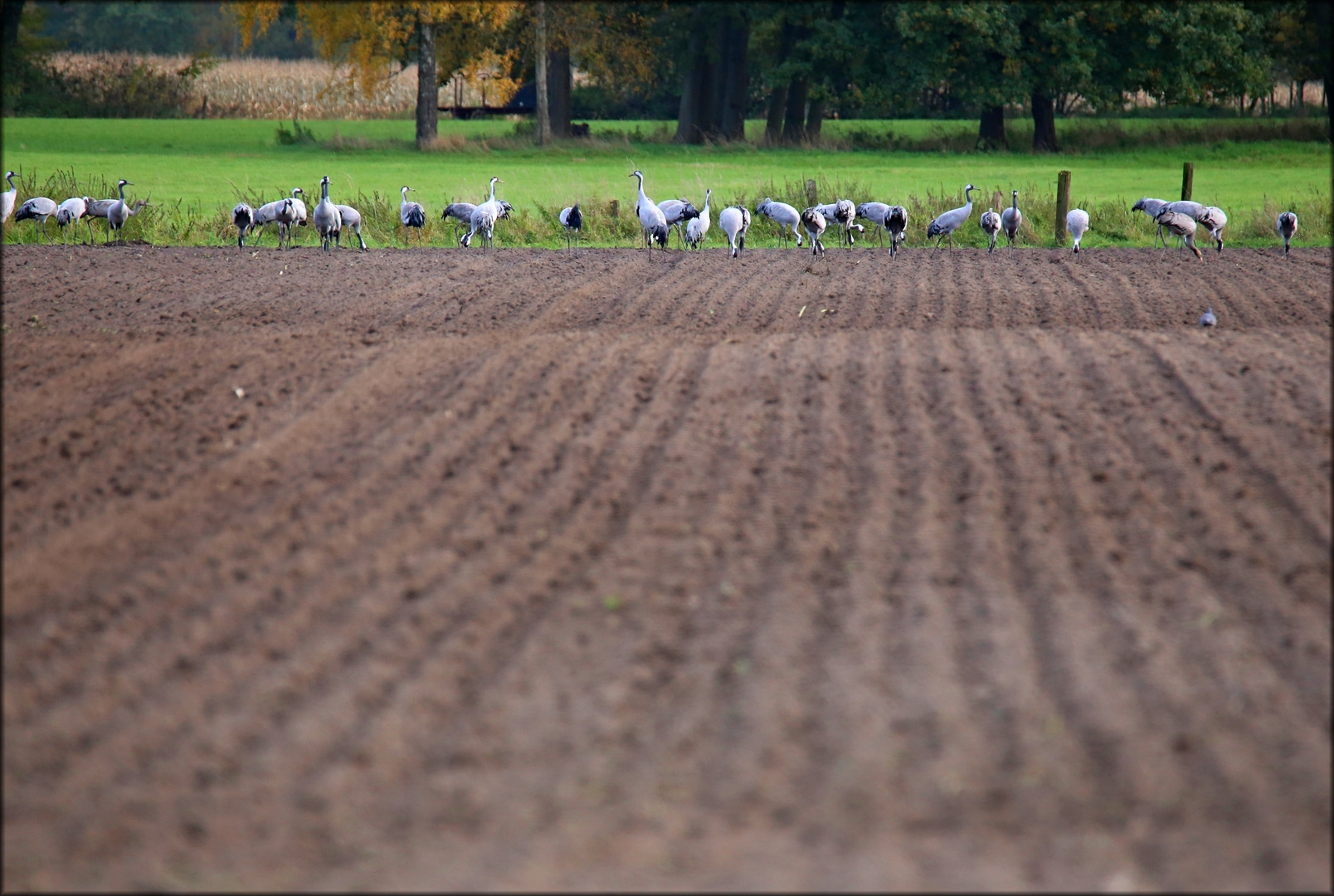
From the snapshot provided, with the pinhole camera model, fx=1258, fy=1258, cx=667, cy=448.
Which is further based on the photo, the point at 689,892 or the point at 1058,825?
the point at 1058,825

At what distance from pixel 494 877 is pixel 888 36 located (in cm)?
4205

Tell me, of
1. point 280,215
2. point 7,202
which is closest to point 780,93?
point 280,215

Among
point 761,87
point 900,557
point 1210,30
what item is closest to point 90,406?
point 900,557

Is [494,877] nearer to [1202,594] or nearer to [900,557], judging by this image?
[900,557]

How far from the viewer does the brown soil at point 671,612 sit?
13.4 feet

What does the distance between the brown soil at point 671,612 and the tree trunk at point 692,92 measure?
3735 centimetres

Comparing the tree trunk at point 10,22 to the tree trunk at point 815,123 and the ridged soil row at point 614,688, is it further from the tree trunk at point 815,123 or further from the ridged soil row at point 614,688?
the ridged soil row at point 614,688

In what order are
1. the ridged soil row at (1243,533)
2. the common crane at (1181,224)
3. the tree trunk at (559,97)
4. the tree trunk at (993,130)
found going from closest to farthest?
the ridged soil row at (1243,533) < the common crane at (1181,224) < the tree trunk at (993,130) < the tree trunk at (559,97)

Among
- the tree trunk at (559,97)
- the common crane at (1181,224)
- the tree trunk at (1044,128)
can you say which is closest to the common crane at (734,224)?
the common crane at (1181,224)

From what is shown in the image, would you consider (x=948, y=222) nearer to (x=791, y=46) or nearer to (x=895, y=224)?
(x=895, y=224)

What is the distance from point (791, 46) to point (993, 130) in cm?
860

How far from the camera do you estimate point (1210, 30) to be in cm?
3812

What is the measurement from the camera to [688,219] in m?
19.7

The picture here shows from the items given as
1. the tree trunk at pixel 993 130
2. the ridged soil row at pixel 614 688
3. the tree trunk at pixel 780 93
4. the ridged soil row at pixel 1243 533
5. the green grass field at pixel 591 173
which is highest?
the tree trunk at pixel 780 93
